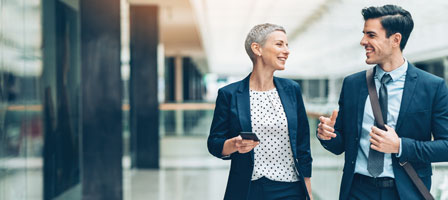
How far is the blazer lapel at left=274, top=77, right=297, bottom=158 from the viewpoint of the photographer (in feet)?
7.43

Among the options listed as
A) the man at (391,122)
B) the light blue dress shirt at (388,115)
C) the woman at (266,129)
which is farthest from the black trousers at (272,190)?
the light blue dress shirt at (388,115)

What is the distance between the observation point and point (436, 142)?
190cm

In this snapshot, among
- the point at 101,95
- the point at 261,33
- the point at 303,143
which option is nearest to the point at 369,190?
the point at 303,143

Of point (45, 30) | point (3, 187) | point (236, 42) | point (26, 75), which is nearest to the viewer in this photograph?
point (3, 187)

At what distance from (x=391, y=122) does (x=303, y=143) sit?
1.55 feet

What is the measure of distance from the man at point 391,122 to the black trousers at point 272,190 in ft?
0.79

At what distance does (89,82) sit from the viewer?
5.74m

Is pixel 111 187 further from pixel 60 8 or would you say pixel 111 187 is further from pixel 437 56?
pixel 437 56

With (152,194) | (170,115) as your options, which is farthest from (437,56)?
(170,115)

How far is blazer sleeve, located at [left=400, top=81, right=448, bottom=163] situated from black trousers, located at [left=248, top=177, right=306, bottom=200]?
562mm

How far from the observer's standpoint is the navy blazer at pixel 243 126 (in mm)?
2271

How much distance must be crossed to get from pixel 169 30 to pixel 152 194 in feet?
26.0

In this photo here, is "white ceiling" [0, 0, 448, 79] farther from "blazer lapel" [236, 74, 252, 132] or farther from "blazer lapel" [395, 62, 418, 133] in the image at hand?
"blazer lapel" [236, 74, 252, 132]

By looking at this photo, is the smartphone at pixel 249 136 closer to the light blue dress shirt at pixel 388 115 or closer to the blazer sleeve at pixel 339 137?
the blazer sleeve at pixel 339 137
